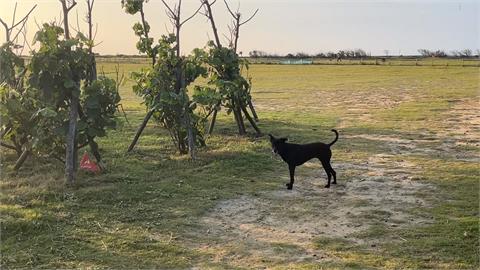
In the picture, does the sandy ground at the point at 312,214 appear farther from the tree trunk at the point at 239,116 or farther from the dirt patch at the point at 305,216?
the tree trunk at the point at 239,116

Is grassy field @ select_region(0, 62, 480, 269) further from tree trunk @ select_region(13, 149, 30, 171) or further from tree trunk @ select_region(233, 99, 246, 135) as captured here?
Result: tree trunk @ select_region(233, 99, 246, 135)

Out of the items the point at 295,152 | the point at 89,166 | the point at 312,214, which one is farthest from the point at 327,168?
the point at 89,166

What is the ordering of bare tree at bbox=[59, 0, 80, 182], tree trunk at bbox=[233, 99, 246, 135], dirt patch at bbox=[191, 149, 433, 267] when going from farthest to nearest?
tree trunk at bbox=[233, 99, 246, 135] → bare tree at bbox=[59, 0, 80, 182] → dirt patch at bbox=[191, 149, 433, 267]

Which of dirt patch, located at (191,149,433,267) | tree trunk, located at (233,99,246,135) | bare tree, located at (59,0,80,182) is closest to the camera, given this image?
dirt patch, located at (191,149,433,267)

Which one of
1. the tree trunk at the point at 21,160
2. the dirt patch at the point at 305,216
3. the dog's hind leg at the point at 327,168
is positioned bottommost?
the dirt patch at the point at 305,216

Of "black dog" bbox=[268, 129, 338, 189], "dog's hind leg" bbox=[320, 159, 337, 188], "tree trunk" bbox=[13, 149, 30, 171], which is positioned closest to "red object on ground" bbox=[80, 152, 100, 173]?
"tree trunk" bbox=[13, 149, 30, 171]

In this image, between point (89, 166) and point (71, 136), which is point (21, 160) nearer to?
point (89, 166)

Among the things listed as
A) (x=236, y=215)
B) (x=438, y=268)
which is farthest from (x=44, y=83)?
(x=438, y=268)

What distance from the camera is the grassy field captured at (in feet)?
16.9

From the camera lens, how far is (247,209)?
6816 mm

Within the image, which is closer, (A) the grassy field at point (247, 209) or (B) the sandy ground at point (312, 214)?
(A) the grassy field at point (247, 209)

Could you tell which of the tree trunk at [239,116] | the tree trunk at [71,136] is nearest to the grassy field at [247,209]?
the tree trunk at [71,136]

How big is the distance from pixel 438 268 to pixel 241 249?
1.92m

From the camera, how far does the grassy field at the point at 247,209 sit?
16.9 ft
